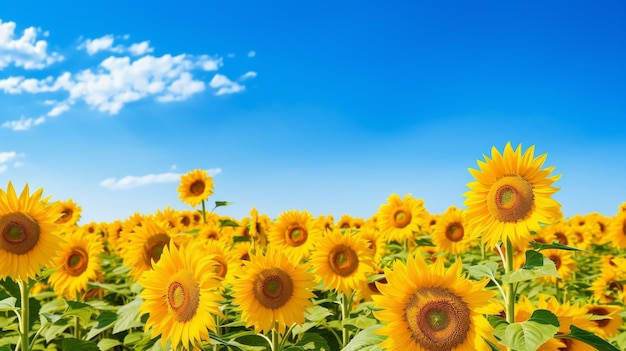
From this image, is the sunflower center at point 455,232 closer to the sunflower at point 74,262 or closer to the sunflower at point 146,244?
the sunflower at point 146,244

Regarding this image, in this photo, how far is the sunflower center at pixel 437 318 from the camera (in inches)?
122

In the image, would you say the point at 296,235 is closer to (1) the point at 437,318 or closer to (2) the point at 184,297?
(2) the point at 184,297

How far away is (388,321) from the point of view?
312 centimetres

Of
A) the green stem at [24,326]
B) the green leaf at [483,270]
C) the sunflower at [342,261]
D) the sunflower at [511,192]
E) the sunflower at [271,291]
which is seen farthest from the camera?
the sunflower at [342,261]

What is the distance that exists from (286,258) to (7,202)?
7.39ft

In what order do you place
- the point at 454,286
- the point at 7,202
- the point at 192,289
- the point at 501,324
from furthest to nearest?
1. the point at 7,202
2. the point at 192,289
3. the point at 501,324
4. the point at 454,286

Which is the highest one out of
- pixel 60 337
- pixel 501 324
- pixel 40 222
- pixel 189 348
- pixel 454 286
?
pixel 40 222

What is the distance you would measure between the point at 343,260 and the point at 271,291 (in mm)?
1751

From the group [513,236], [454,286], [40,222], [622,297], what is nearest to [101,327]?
[40,222]

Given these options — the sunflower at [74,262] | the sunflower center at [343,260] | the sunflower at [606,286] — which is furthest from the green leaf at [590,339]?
the sunflower at [74,262]

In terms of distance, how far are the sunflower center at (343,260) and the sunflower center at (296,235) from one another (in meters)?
1.83

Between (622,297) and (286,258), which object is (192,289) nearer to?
(286,258)

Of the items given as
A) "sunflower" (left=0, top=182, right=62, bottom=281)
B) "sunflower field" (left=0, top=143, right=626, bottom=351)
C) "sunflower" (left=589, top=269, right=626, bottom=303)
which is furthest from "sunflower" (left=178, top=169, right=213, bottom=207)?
"sunflower" (left=589, top=269, right=626, bottom=303)

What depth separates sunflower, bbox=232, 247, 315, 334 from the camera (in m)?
4.41
